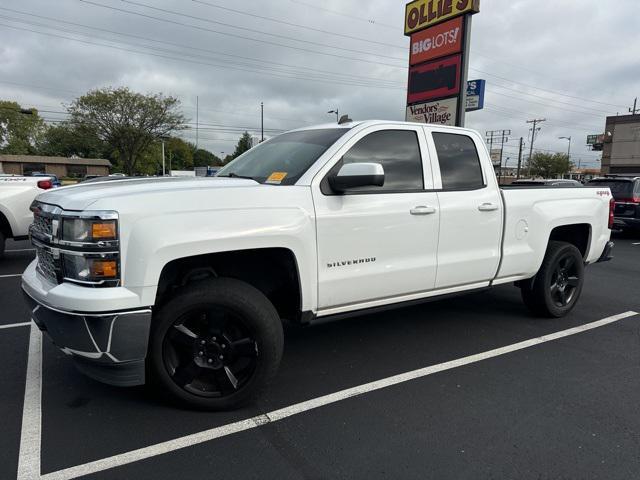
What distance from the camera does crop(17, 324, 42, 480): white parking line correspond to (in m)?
2.42

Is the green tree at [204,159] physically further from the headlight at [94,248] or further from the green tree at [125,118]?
the headlight at [94,248]

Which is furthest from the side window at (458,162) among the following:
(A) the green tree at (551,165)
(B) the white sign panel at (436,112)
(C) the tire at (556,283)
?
(A) the green tree at (551,165)

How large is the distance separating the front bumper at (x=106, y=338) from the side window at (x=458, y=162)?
262 cm

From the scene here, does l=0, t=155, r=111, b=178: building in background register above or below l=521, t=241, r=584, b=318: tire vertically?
above

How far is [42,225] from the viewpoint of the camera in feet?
9.66

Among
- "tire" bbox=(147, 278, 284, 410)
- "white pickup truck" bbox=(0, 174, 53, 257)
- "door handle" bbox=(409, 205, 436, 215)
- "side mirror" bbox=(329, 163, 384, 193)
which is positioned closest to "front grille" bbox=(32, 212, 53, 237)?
"tire" bbox=(147, 278, 284, 410)

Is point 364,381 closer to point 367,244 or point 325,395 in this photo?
point 325,395

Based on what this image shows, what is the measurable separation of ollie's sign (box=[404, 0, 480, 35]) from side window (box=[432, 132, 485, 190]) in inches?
308

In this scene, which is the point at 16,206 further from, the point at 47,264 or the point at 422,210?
the point at 422,210

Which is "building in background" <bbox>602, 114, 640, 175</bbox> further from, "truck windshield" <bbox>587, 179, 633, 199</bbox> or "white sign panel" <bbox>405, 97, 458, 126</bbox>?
"white sign panel" <bbox>405, 97, 458, 126</bbox>

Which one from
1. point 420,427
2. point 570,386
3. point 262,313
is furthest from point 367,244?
point 570,386

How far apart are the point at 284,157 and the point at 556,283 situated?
3.30 meters

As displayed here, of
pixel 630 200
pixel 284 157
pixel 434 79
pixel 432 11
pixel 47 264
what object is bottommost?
pixel 47 264

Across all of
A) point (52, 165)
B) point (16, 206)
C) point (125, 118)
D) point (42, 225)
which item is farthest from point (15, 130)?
point (42, 225)
